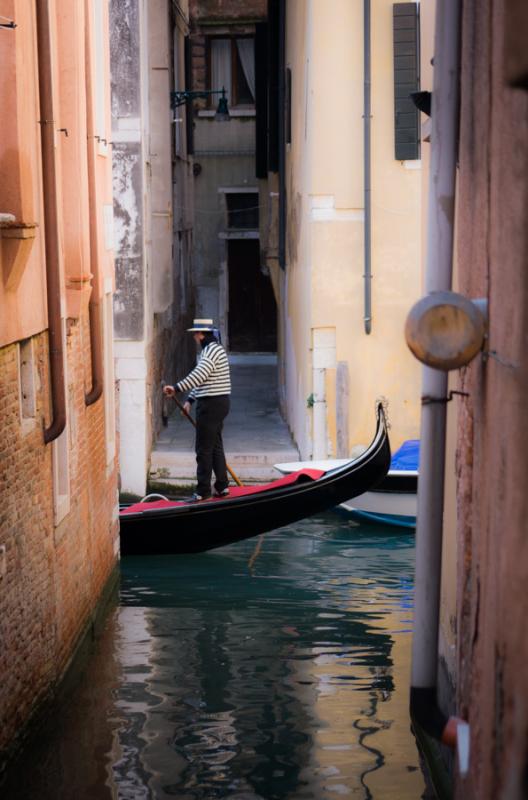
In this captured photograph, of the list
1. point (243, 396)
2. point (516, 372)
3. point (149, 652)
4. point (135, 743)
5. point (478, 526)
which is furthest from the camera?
point (243, 396)

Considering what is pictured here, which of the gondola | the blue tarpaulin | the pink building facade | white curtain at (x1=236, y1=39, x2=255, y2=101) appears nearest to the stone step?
the blue tarpaulin

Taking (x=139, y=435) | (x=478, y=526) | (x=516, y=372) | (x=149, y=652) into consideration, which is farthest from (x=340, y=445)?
(x=516, y=372)

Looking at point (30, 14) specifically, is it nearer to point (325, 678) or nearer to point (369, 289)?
point (325, 678)

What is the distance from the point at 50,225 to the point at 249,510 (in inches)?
135

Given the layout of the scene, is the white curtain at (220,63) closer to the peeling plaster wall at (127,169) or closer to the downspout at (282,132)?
the downspout at (282,132)

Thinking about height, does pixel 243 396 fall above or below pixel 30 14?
below

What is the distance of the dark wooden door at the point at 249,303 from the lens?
1897 centimetres

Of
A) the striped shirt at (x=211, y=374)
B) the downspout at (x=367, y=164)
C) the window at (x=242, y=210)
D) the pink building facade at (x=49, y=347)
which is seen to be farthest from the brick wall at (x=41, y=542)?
the window at (x=242, y=210)

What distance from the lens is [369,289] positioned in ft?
33.7

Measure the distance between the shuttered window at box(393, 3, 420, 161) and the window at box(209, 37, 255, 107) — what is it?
884 centimetres

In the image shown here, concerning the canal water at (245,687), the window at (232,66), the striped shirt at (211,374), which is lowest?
the canal water at (245,687)

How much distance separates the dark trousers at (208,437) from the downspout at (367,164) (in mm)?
1388

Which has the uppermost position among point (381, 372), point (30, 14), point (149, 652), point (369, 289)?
point (30, 14)

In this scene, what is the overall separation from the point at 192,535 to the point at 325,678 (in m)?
2.73
